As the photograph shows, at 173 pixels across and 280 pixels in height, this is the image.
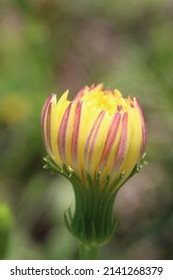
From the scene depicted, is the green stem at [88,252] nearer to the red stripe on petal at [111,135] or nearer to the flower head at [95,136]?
the flower head at [95,136]

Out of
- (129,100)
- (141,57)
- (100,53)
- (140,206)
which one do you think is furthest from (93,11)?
(129,100)

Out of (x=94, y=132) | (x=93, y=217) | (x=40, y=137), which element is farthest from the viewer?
(x=40, y=137)

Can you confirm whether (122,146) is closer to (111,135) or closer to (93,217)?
(111,135)

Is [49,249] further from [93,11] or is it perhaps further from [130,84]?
[93,11]

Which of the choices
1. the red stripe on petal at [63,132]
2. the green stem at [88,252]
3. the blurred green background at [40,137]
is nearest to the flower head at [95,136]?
the red stripe on petal at [63,132]

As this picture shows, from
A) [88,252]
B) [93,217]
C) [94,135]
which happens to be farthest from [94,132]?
[88,252]

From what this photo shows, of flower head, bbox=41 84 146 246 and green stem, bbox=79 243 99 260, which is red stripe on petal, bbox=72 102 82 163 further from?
green stem, bbox=79 243 99 260

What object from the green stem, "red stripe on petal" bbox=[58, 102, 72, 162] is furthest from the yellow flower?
the green stem

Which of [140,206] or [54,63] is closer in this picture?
[140,206]
